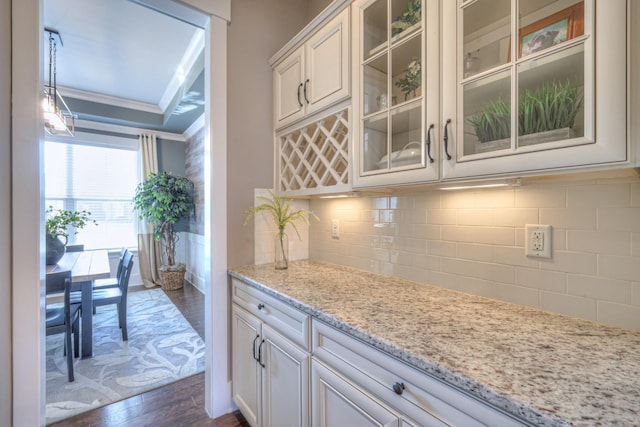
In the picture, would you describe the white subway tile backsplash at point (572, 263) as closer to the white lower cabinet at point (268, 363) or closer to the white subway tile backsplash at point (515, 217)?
the white subway tile backsplash at point (515, 217)

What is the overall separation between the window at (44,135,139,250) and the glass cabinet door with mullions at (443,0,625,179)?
4990 mm

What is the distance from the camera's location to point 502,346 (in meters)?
0.74

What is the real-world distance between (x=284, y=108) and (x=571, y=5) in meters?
1.42

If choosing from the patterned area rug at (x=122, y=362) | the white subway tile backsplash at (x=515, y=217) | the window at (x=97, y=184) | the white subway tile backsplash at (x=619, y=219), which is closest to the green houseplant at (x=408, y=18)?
the white subway tile backsplash at (x=515, y=217)

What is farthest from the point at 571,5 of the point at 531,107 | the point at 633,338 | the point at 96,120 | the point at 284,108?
the point at 96,120

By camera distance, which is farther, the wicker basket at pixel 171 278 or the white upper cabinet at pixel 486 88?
the wicker basket at pixel 171 278

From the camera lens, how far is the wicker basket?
4.20 meters

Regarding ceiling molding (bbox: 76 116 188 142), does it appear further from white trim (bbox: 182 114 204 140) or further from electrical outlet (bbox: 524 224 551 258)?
electrical outlet (bbox: 524 224 551 258)

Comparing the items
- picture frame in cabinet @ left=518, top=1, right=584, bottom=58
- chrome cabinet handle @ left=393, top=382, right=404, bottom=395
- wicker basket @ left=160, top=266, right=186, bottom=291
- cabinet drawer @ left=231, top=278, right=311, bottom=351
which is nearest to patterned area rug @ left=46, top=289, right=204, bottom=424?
wicker basket @ left=160, top=266, right=186, bottom=291

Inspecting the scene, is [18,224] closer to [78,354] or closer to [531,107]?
[78,354]

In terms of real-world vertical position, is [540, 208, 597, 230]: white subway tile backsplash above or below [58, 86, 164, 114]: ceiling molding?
below

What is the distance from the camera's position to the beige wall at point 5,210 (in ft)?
3.72

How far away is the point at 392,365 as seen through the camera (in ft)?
2.52

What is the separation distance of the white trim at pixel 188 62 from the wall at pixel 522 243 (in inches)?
95.9
